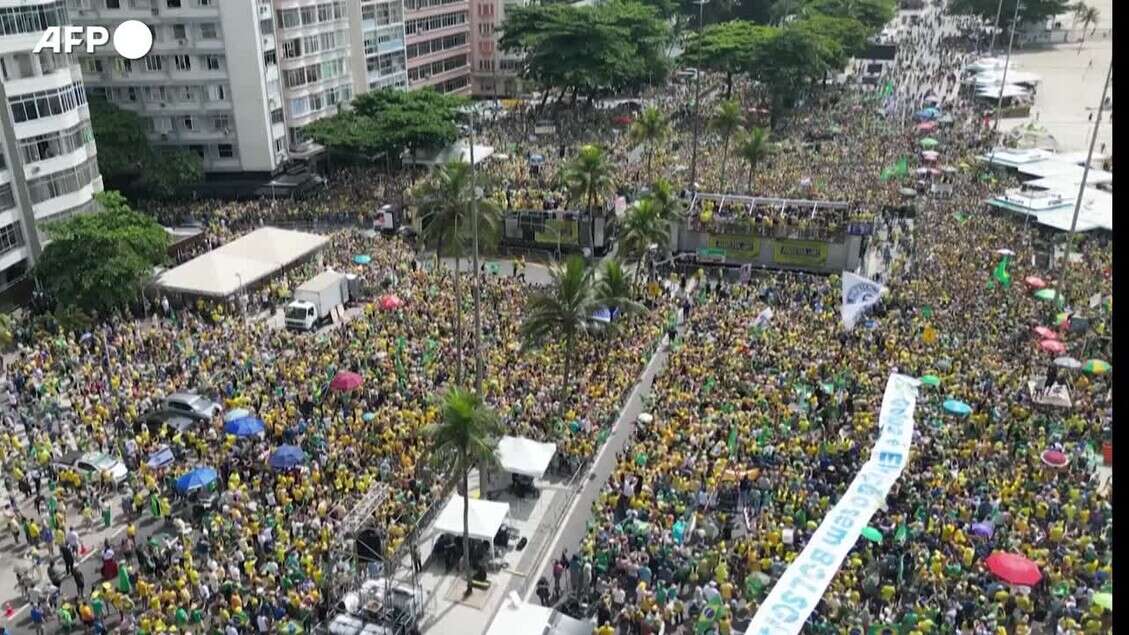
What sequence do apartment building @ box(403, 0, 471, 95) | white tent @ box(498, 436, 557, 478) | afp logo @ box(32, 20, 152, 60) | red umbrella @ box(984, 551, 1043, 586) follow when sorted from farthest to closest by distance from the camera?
apartment building @ box(403, 0, 471, 95)
afp logo @ box(32, 20, 152, 60)
white tent @ box(498, 436, 557, 478)
red umbrella @ box(984, 551, 1043, 586)

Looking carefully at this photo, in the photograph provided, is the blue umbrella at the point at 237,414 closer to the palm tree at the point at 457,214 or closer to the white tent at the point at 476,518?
the palm tree at the point at 457,214

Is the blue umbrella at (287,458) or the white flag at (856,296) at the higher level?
the white flag at (856,296)

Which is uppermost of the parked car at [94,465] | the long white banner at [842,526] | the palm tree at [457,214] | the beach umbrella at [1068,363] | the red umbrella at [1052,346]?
the palm tree at [457,214]

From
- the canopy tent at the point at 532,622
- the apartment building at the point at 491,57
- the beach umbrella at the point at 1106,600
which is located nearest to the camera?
the beach umbrella at the point at 1106,600

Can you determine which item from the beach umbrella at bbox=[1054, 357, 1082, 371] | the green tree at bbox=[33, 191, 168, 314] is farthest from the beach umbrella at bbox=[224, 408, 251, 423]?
the beach umbrella at bbox=[1054, 357, 1082, 371]

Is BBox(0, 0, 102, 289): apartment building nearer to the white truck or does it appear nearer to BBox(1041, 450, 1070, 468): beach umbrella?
the white truck

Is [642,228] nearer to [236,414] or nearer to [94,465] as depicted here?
[236,414]

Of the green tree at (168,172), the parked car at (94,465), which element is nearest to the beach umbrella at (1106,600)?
the parked car at (94,465)
